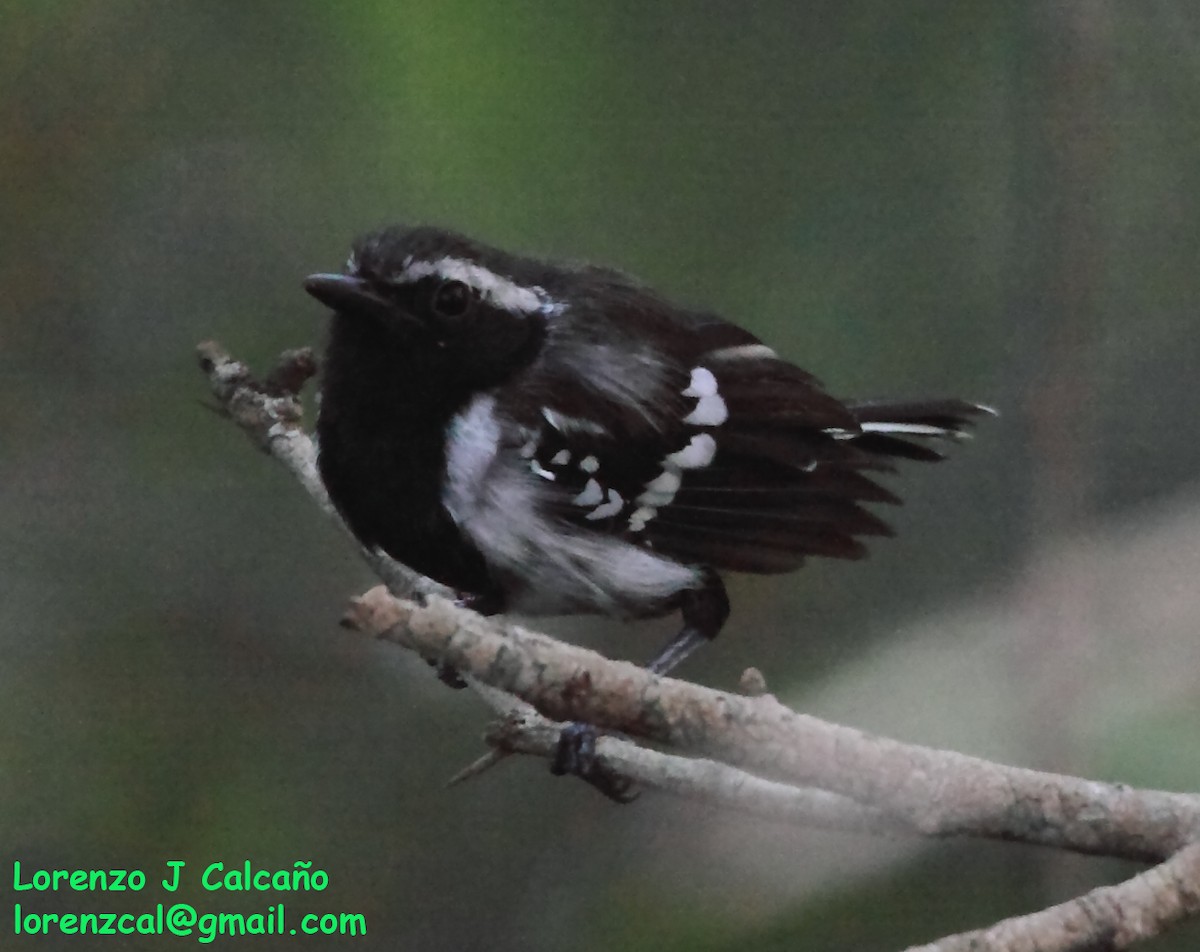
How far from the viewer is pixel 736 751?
2.33 feet

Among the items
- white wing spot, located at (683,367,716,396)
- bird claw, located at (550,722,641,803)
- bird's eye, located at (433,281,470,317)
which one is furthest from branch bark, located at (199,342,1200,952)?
white wing spot, located at (683,367,716,396)

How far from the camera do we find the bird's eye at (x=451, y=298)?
0.86 m

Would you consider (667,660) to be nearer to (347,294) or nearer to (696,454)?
(696,454)

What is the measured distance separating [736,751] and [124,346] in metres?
0.48

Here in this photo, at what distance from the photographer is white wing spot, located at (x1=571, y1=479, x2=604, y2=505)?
0.88 meters

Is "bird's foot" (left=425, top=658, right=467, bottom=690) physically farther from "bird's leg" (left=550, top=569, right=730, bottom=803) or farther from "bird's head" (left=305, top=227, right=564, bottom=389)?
"bird's head" (left=305, top=227, right=564, bottom=389)

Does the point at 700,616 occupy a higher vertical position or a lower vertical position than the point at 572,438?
lower

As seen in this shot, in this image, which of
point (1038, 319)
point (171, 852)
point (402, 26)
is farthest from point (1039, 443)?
point (171, 852)

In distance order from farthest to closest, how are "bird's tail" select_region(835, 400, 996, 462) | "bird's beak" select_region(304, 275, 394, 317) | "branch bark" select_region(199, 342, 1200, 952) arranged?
"bird's tail" select_region(835, 400, 996, 462) < "bird's beak" select_region(304, 275, 394, 317) < "branch bark" select_region(199, 342, 1200, 952)

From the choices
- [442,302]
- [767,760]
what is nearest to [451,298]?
[442,302]

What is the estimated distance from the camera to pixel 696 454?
0.90 m

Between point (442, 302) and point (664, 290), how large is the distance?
0.16 metres

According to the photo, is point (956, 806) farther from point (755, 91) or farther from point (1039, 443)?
point (755, 91)

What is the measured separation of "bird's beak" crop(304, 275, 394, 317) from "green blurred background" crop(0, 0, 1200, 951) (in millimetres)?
84
